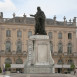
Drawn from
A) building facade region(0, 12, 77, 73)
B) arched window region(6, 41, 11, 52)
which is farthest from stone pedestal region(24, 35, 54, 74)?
arched window region(6, 41, 11, 52)

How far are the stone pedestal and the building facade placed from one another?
4249cm

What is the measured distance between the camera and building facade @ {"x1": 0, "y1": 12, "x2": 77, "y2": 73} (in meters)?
68.4

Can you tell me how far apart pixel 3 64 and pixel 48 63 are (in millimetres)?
43565

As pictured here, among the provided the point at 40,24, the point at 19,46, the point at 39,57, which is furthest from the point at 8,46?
the point at 39,57

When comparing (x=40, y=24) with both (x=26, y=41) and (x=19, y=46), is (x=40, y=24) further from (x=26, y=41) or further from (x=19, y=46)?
(x=26, y=41)

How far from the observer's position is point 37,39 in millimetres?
23500

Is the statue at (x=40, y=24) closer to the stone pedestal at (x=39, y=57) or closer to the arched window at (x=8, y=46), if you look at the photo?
the stone pedestal at (x=39, y=57)

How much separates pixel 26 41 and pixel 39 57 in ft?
154

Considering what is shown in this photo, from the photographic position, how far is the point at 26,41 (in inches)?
2766

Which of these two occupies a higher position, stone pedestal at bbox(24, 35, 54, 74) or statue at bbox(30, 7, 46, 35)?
statue at bbox(30, 7, 46, 35)

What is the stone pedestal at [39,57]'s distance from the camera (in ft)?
76.2

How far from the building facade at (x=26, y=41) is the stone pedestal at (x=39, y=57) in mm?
42492

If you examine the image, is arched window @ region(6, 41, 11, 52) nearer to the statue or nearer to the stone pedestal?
the statue

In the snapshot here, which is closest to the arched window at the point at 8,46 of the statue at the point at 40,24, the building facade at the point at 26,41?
the building facade at the point at 26,41
